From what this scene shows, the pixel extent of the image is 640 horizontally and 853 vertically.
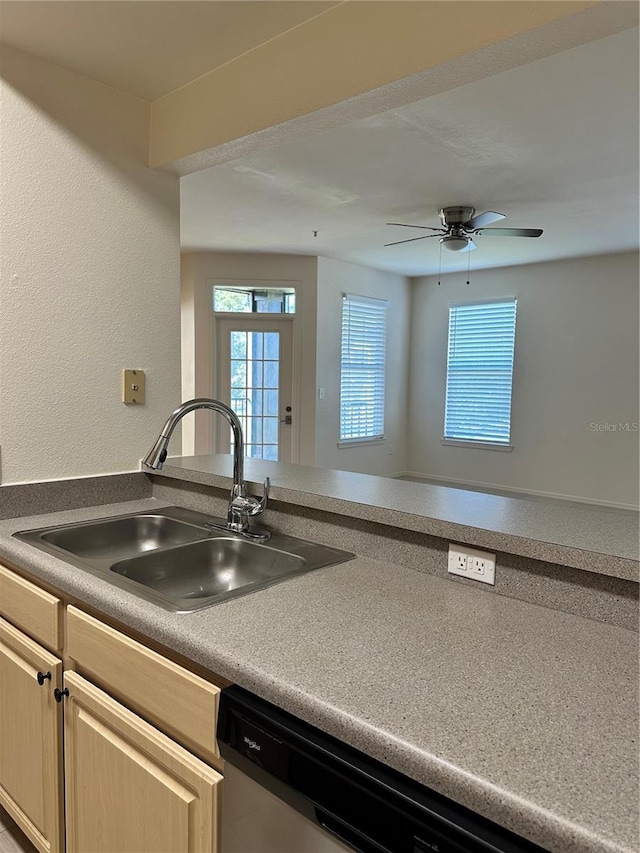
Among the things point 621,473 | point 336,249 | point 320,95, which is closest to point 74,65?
point 320,95

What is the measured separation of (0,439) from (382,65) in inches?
61.3

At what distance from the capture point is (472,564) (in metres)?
1.34

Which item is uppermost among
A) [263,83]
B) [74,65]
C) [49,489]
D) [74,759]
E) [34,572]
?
[74,65]

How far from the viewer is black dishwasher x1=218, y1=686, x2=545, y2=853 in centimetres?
71

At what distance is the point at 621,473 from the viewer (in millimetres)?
5742

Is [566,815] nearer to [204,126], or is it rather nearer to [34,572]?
[34,572]

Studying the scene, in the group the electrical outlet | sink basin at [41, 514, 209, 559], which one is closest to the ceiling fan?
sink basin at [41, 514, 209, 559]

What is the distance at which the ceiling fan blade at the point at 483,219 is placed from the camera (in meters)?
3.82

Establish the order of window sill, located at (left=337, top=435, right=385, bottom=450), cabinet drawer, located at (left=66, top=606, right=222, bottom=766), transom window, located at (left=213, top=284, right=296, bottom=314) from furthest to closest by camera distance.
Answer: window sill, located at (left=337, top=435, right=385, bottom=450)
transom window, located at (left=213, top=284, right=296, bottom=314)
cabinet drawer, located at (left=66, top=606, right=222, bottom=766)

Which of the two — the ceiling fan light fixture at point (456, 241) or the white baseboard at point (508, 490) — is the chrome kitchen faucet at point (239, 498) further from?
the white baseboard at point (508, 490)

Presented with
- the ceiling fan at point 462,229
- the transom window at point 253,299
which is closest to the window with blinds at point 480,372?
the transom window at point 253,299

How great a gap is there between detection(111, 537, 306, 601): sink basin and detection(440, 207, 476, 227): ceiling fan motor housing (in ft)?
10.9

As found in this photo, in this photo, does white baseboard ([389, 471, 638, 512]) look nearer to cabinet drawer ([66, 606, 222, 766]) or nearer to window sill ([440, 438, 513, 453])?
window sill ([440, 438, 513, 453])

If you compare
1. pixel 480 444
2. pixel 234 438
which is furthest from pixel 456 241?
pixel 480 444
